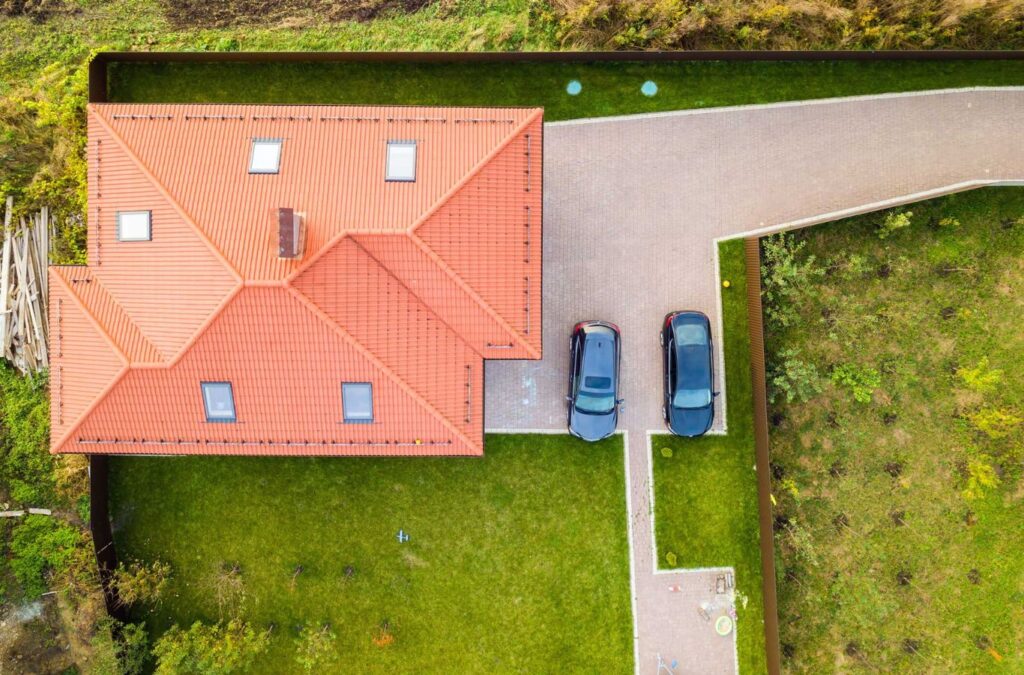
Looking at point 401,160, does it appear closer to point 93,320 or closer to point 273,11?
point 93,320

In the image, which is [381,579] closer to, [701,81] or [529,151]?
[529,151]

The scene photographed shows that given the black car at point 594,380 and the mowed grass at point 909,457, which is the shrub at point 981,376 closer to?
the mowed grass at point 909,457

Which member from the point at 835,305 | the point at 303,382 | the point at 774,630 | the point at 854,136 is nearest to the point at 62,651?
the point at 303,382

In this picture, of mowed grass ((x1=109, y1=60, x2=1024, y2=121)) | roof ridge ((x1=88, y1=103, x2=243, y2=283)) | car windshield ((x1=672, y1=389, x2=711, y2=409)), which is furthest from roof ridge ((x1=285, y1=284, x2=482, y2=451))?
mowed grass ((x1=109, y1=60, x2=1024, y2=121))

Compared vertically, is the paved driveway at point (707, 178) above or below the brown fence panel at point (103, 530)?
above

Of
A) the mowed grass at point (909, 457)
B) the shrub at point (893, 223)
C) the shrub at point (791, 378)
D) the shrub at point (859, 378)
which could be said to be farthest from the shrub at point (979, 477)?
the shrub at point (893, 223)

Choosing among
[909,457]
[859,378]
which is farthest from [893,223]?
[909,457]
